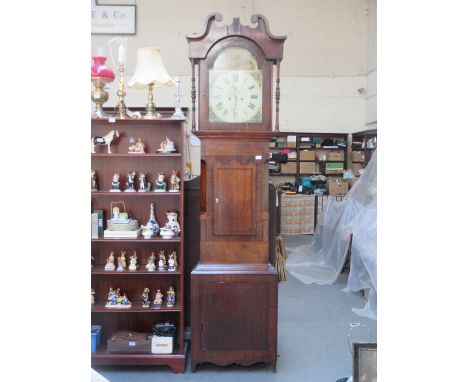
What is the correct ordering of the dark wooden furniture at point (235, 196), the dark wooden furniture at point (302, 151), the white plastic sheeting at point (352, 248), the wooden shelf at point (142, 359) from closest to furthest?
the dark wooden furniture at point (235, 196), the wooden shelf at point (142, 359), the white plastic sheeting at point (352, 248), the dark wooden furniture at point (302, 151)

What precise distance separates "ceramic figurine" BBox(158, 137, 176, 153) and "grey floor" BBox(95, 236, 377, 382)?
1.45 metres

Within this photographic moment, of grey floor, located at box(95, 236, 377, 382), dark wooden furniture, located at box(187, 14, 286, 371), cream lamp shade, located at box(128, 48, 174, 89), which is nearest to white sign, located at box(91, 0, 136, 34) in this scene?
grey floor, located at box(95, 236, 377, 382)

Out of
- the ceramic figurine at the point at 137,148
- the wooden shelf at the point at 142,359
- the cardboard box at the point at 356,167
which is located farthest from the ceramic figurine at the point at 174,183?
the cardboard box at the point at 356,167

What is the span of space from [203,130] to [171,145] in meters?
0.39

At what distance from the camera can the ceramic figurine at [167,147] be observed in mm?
3428

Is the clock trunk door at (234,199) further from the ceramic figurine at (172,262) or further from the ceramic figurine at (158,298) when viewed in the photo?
the ceramic figurine at (158,298)

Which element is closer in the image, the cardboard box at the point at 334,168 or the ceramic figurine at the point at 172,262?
the ceramic figurine at the point at 172,262

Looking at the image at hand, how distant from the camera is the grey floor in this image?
10.5 ft

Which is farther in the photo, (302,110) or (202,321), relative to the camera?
(302,110)

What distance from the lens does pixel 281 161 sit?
9602mm

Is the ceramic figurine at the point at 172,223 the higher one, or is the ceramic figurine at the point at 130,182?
the ceramic figurine at the point at 130,182

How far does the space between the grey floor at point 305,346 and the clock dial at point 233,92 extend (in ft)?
5.39
